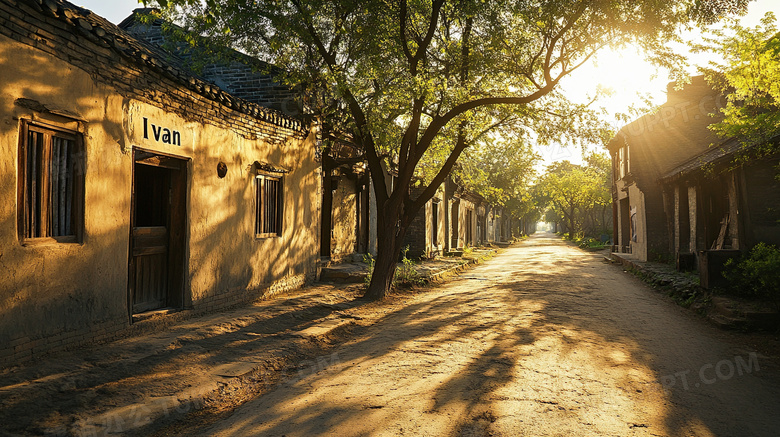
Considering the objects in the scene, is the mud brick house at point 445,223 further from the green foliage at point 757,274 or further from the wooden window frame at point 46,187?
the wooden window frame at point 46,187

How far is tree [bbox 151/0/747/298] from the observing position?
344 inches

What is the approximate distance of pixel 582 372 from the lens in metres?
4.86

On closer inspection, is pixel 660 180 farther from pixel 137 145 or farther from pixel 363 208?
pixel 137 145

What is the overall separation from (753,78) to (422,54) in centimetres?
639

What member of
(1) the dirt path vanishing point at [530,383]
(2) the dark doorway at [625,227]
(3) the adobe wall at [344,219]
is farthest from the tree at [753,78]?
(2) the dark doorway at [625,227]

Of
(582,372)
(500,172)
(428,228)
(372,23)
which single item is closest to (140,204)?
(372,23)

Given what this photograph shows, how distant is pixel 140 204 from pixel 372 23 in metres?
5.31

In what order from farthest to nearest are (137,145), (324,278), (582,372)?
1. (324,278)
2. (137,145)
3. (582,372)

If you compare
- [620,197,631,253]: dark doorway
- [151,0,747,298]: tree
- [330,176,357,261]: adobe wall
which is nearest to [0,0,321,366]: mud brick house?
[151,0,747,298]: tree

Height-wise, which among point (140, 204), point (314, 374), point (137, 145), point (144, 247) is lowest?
point (314, 374)

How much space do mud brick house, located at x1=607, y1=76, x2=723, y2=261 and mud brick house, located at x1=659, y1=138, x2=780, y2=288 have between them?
4.94 feet

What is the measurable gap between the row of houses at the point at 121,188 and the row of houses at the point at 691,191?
880 centimetres

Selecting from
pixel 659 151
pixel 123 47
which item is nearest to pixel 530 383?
pixel 123 47

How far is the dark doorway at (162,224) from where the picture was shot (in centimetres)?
686
